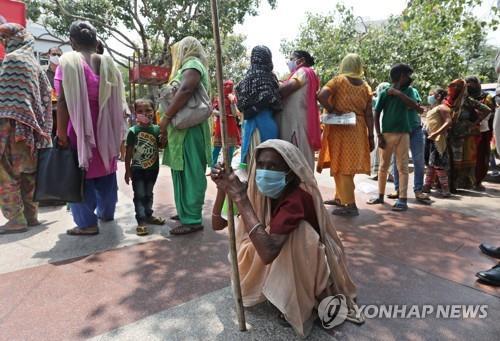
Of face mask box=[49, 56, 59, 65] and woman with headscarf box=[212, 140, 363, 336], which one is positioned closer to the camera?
woman with headscarf box=[212, 140, 363, 336]

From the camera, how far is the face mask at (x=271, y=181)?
2023mm

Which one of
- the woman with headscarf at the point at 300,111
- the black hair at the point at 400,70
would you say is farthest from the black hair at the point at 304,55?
the black hair at the point at 400,70

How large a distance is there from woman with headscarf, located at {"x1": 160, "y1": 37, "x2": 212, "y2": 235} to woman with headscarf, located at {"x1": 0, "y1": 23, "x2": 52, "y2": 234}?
1.36 meters

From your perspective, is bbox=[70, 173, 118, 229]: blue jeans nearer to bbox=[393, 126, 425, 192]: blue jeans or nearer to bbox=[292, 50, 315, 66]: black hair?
bbox=[292, 50, 315, 66]: black hair

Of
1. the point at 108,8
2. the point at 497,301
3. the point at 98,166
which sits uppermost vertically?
the point at 108,8

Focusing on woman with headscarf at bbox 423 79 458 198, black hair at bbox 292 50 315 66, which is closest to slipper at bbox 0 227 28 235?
black hair at bbox 292 50 315 66

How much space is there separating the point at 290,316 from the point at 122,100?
281 centimetres

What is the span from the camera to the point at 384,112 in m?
4.95

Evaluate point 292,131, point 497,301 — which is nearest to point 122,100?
point 292,131

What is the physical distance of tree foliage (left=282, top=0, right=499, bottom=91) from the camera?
665 centimetres

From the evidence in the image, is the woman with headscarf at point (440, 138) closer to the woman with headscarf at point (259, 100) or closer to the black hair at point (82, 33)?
the woman with headscarf at point (259, 100)

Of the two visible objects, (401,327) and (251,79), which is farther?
(251,79)

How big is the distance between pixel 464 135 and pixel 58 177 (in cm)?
580

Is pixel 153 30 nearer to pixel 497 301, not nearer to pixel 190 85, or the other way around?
pixel 190 85
